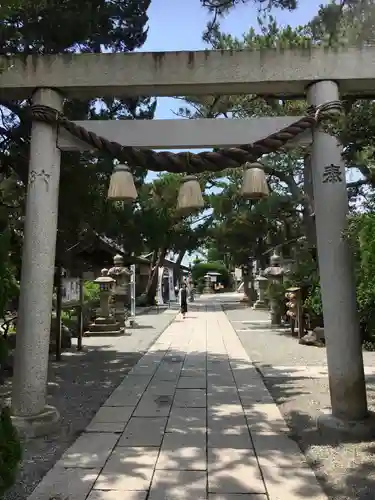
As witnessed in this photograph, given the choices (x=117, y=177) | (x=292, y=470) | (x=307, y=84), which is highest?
(x=307, y=84)

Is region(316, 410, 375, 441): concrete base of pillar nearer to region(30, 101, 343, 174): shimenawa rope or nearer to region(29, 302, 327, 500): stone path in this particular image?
region(29, 302, 327, 500): stone path

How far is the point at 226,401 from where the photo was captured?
597 centimetres

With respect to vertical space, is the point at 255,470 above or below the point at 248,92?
below

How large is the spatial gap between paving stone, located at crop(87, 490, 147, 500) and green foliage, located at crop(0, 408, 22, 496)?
0.95 meters

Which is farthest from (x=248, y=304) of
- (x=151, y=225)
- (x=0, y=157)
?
(x=0, y=157)

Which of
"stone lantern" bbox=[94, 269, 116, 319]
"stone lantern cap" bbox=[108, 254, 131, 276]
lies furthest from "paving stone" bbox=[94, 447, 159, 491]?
"stone lantern cap" bbox=[108, 254, 131, 276]

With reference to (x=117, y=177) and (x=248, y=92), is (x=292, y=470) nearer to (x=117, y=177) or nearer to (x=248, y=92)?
(x=117, y=177)

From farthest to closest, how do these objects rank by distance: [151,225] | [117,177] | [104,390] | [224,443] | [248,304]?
[248,304]
[151,225]
[104,390]
[117,177]
[224,443]

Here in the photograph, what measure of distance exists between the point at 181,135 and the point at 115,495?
3.25 metres

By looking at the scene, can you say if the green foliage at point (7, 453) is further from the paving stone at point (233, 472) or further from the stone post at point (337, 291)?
the stone post at point (337, 291)

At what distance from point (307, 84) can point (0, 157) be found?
406cm

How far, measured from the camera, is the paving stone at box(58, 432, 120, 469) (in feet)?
12.6

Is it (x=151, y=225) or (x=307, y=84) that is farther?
(x=151, y=225)

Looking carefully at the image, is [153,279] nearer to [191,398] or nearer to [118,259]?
[118,259]
